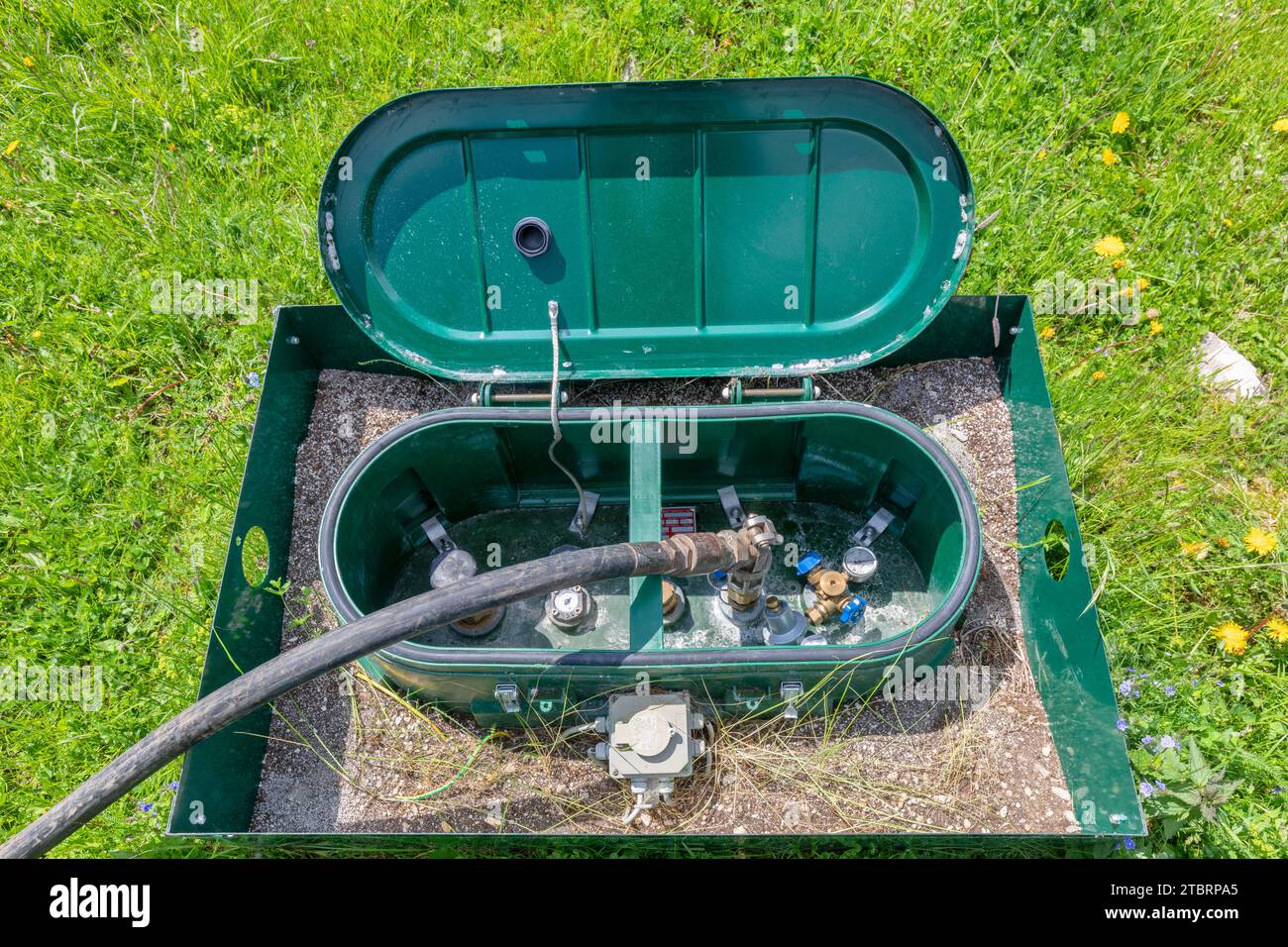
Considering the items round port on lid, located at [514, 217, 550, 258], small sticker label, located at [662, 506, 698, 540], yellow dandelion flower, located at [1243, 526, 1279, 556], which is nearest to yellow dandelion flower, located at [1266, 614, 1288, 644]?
yellow dandelion flower, located at [1243, 526, 1279, 556]

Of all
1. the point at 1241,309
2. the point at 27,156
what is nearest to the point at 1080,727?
the point at 1241,309

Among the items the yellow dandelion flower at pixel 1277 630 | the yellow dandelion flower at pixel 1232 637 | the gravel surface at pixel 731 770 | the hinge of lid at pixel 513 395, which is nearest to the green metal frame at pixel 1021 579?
the gravel surface at pixel 731 770

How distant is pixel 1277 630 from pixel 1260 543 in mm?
338

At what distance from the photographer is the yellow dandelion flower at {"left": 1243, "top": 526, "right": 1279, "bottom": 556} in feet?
10.6

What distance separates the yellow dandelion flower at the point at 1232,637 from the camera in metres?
3.13

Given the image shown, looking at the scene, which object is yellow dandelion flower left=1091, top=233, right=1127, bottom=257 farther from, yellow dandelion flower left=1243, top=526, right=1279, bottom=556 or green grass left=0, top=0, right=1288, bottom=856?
yellow dandelion flower left=1243, top=526, right=1279, bottom=556

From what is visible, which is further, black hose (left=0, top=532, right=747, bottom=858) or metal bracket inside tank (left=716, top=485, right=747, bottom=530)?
metal bracket inside tank (left=716, top=485, right=747, bottom=530)

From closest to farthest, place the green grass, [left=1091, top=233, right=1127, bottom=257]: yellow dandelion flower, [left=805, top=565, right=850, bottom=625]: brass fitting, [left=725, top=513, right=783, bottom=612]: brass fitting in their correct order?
[left=725, top=513, right=783, bottom=612]: brass fitting
[left=805, top=565, right=850, bottom=625]: brass fitting
the green grass
[left=1091, top=233, right=1127, bottom=257]: yellow dandelion flower

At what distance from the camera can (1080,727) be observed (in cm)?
285

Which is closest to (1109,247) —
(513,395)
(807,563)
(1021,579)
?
(1021,579)

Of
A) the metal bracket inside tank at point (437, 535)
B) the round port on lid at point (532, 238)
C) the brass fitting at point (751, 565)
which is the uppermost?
the round port on lid at point (532, 238)

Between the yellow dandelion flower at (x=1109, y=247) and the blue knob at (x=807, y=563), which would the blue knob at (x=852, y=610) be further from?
the yellow dandelion flower at (x=1109, y=247)

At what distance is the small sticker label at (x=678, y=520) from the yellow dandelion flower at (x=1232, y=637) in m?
2.06

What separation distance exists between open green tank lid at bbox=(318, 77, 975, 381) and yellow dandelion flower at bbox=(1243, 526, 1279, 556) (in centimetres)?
160
